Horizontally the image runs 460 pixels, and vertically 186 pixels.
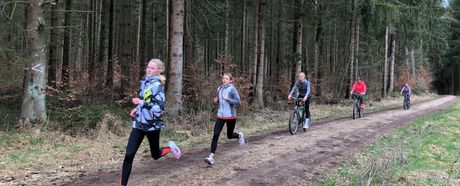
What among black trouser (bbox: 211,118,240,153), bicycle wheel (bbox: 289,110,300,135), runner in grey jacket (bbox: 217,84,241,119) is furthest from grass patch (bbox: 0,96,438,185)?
runner in grey jacket (bbox: 217,84,241,119)

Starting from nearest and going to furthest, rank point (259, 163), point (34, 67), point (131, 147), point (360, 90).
A: point (131, 147) < point (259, 163) < point (34, 67) < point (360, 90)

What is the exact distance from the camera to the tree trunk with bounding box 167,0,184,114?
42.4 ft

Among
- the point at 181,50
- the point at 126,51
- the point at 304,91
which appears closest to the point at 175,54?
the point at 181,50

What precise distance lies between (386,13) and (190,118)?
1453 cm

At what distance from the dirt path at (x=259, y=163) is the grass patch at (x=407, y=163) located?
415 millimetres

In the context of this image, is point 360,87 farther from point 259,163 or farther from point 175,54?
point 259,163

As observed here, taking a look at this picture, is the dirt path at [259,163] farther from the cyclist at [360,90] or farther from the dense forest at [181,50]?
the cyclist at [360,90]

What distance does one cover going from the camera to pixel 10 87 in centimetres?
1499

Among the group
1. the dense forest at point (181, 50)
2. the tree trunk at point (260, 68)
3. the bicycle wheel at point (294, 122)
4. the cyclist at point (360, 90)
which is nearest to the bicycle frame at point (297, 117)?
the bicycle wheel at point (294, 122)

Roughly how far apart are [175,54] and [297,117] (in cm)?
421

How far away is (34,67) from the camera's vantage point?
10.6 meters

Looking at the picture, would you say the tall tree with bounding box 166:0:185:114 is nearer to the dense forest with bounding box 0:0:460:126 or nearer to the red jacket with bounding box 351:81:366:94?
the dense forest with bounding box 0:0:460:126

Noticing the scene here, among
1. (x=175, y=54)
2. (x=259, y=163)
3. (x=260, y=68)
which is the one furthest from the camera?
(x=260, y=68)

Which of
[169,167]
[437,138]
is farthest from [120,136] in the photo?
[437,138]
